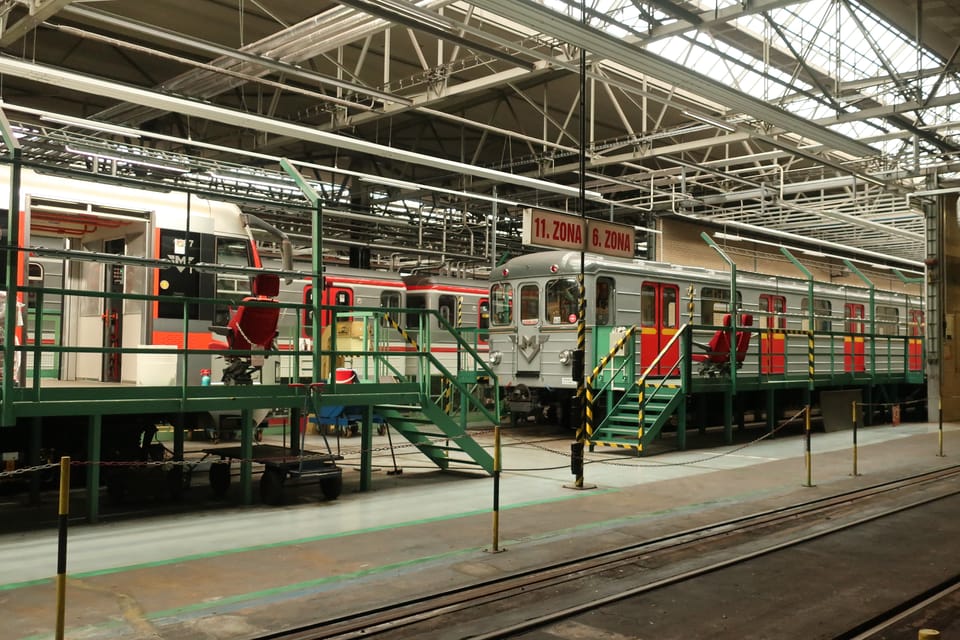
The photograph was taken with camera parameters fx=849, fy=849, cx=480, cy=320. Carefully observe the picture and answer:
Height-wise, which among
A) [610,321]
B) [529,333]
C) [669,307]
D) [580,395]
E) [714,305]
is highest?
[714,305]

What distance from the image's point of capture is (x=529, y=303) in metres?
17.7

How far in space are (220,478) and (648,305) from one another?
975 cm

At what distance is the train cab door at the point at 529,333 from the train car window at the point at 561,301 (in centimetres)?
28

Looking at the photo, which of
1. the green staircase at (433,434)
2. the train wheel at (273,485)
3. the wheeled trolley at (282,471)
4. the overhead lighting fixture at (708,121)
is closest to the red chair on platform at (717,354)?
the overhead lighting fixture at (708,121)

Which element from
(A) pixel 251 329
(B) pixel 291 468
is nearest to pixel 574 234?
(A) pixel 251 329

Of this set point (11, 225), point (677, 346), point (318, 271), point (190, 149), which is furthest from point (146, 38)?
point (677, 346)

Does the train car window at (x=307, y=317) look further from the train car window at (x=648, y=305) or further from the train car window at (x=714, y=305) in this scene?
the train car window at (x=714, y=305)

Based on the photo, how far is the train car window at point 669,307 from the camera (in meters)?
17.5

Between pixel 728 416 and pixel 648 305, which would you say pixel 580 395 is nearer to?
pixel 648 305

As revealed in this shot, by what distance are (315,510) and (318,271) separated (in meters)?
2.72

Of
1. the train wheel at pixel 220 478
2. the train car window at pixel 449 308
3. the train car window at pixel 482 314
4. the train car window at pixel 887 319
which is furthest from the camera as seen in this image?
the train car window at pixel 887 319

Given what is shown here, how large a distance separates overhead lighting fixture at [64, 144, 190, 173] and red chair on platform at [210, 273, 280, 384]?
228cm

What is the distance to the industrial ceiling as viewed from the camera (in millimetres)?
11062

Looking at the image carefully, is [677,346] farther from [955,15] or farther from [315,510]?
[315,510]
